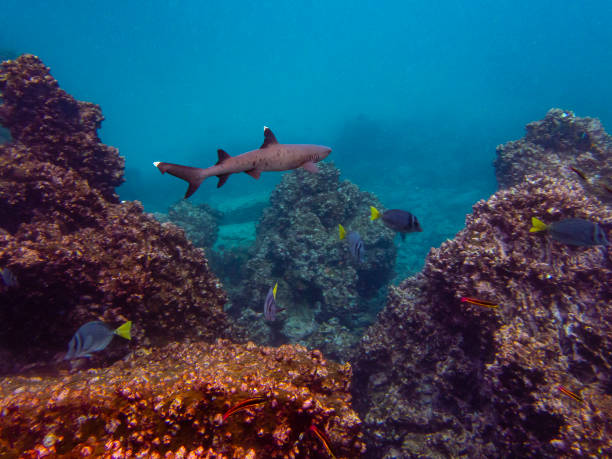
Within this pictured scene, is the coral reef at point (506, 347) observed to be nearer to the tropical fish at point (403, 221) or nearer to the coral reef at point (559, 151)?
the tropical fish at point (403, 221)

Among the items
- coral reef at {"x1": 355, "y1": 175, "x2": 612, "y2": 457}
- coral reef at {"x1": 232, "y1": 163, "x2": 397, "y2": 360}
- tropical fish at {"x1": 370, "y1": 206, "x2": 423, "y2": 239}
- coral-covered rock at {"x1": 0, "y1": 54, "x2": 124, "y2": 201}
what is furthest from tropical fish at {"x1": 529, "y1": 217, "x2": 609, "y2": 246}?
coral-covered rock at {"x1": 0, "y1": 54, "x2": 124, "y2": 201}

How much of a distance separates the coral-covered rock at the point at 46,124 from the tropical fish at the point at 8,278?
274cm

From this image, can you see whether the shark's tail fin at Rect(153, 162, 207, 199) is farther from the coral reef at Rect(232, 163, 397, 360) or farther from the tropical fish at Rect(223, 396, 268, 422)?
the coral reef at Rect(232, 163, 397, 360)

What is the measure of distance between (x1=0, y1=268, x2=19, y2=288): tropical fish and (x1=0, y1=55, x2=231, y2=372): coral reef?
7 cm

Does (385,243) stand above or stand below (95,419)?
above

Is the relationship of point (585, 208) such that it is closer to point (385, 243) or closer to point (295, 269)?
point (385, 243)

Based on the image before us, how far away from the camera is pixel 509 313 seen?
14.6 feet

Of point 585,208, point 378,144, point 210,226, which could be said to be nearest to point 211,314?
point 585,208

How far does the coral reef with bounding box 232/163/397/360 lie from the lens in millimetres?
9984

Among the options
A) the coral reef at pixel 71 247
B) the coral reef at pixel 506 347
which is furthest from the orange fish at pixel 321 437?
the coral reef at pixel 71 247

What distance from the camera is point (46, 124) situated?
569cm

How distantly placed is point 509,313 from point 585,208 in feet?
8.73

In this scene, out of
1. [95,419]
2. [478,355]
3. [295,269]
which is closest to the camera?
[95,419]

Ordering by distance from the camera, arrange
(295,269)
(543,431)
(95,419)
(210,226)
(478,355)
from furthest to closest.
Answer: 1. (210,226)
2. (295,269)
3. (478,355)
4. (543,431)
5. (95,419)
